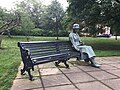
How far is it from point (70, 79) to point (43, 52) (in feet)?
4.75

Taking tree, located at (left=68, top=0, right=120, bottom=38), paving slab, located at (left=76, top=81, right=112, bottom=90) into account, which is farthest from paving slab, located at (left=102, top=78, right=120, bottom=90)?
tree, located at (left=68, top=0, right=120, bottom=38)

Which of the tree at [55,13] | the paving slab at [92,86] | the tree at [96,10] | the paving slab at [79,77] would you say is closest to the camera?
the paving slab at [92,86]

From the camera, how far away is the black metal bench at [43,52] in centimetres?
529

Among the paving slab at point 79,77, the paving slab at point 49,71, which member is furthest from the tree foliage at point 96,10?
the paving slab at point 79,77

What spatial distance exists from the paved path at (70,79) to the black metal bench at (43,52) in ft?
1.19

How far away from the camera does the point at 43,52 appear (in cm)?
618

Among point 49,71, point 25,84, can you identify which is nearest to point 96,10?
point 49,71

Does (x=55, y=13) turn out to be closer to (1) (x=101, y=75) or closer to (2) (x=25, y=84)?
(1) (x=101, y=75)

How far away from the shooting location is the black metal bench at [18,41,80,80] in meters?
5.29

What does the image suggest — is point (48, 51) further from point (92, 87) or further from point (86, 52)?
point (92, 87)

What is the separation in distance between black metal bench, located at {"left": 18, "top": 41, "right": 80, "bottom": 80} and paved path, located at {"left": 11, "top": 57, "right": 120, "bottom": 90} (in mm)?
364

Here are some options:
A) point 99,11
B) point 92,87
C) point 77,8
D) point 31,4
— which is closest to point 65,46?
point 92,87

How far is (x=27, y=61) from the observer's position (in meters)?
5.30

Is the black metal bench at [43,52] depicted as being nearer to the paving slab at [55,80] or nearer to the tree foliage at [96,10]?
the paving slab at [55,80]
